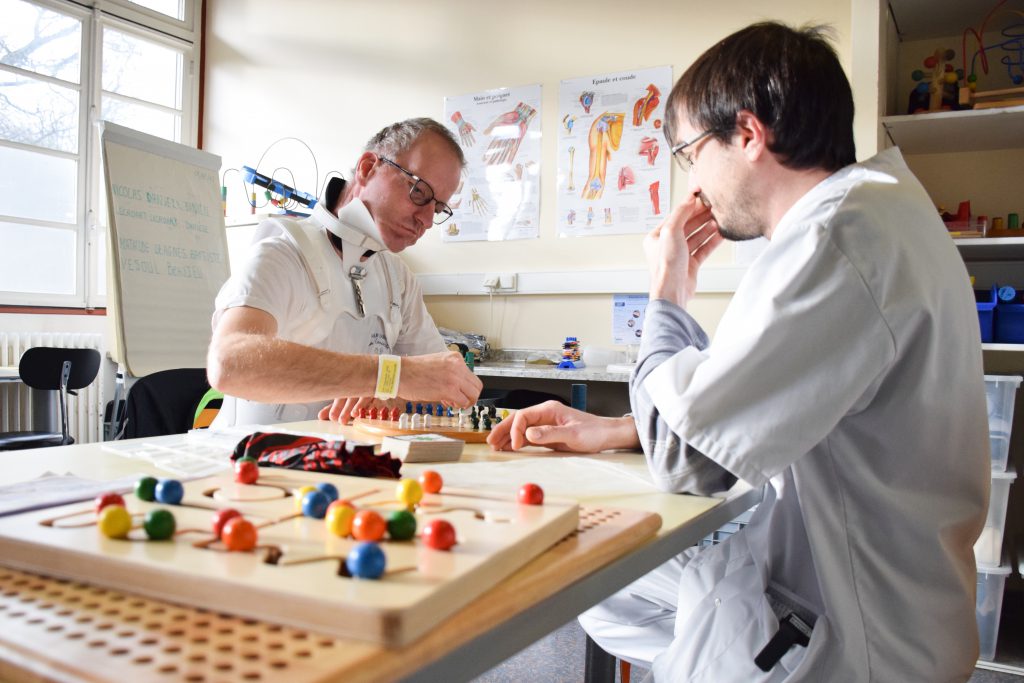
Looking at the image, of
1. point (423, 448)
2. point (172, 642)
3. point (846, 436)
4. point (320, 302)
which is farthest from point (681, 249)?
point (320, 302)

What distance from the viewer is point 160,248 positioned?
142 inches

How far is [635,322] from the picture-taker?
3783 millimetres

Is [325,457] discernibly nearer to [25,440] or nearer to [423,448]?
[423,448]

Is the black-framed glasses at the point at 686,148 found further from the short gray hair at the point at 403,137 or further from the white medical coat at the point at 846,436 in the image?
the short gray hair at the point at 403,137

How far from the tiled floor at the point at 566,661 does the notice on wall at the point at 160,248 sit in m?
2.12

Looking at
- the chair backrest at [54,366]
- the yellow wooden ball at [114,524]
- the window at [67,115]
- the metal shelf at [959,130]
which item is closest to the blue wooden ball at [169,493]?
the yellow wooden ball at [114,524]

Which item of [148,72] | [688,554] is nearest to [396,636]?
[688,554]

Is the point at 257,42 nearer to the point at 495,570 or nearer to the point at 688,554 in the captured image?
the point at 688,554

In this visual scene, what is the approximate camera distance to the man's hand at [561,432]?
130 centimetres

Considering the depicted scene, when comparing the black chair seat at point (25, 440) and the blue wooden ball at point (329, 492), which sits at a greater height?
the blue wooden ball at point (329, 492)

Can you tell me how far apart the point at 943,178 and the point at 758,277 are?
2653 millimetres

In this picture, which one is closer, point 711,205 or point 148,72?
point 711,205

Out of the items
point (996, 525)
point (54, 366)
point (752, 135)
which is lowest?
point (996, 525)

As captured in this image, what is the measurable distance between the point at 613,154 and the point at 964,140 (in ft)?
5.02
